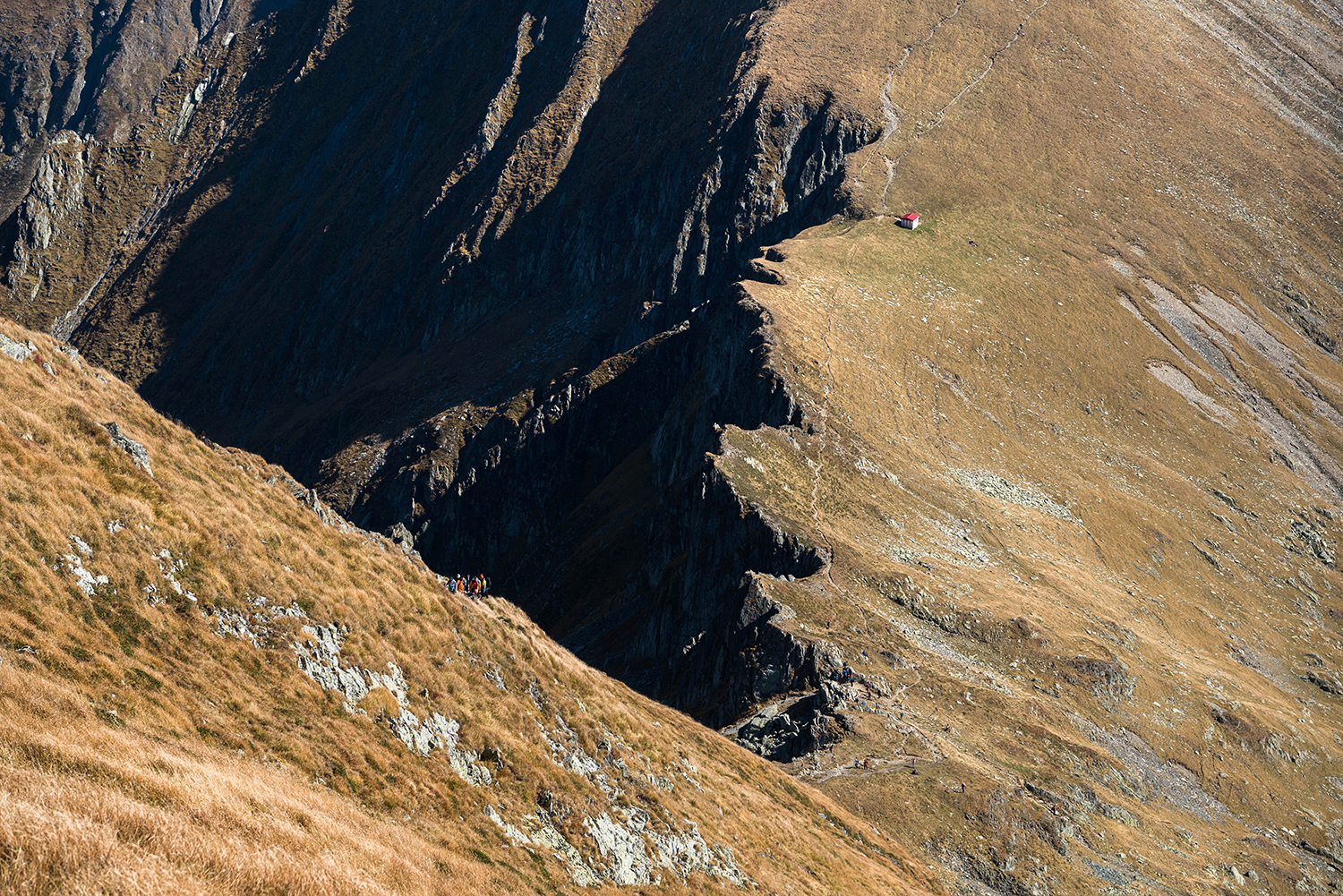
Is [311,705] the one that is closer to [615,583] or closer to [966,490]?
[966,490]

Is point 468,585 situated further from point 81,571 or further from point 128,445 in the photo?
point 81,571

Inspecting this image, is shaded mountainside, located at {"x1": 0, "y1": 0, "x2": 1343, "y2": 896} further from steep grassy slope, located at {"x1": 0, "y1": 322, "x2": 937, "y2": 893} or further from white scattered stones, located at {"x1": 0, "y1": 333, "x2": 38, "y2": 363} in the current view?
white scattered stones, located at {"x1": 0, "y1": 333, "x2": 38, "y2": 363}

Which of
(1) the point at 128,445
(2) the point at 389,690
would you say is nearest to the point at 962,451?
(2) the point at 389,690

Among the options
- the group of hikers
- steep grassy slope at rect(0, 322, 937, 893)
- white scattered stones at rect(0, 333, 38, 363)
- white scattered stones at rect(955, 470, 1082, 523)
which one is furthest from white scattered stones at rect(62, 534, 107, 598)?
white scattered stones at rect(955, 470, 1082, 523)

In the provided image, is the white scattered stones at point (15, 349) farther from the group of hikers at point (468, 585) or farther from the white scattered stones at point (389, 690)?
the group of hikers at point (468, 585)

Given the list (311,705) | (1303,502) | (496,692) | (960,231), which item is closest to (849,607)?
(496,692)

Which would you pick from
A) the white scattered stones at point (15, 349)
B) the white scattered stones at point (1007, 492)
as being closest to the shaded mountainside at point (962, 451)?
the white scattered stones at point (1007, 492)

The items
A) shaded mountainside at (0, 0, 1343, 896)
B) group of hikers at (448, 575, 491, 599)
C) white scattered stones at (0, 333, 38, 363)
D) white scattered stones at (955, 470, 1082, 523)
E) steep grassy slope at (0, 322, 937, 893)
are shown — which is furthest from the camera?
white scattered stones at (955, 470, 1082, 523)
